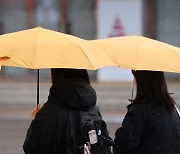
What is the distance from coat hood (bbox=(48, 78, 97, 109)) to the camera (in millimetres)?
3459

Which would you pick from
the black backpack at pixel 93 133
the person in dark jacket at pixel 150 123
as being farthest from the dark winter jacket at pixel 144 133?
the black backpack at pixel 93 133

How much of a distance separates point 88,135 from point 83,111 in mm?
176

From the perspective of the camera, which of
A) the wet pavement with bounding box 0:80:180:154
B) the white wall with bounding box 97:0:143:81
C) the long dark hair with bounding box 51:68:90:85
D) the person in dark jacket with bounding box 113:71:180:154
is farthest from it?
the white wall with bounding box 97:0:143:81

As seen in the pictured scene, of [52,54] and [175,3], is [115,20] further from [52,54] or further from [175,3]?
[52,54]

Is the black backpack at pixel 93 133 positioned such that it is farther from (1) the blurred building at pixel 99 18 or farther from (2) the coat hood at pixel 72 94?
→ (1) the blurred building at pixel 99 18

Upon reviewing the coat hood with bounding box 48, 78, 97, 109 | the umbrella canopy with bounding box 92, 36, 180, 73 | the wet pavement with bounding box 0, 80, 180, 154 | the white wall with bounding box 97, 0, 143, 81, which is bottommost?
the wet pavement with bounding box 0, 80, 180, 154

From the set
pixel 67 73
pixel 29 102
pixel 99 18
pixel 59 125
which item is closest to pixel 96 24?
pixel 99 18

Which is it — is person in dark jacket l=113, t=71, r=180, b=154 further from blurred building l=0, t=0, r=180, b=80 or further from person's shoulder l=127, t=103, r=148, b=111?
blurred building l=0, t=0, r=180, b=80

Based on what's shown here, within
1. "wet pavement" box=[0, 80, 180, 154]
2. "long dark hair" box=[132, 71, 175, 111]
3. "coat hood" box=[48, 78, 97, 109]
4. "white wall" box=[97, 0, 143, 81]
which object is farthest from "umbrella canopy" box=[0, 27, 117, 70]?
"white wall" box=[97, 0, 143, 81]

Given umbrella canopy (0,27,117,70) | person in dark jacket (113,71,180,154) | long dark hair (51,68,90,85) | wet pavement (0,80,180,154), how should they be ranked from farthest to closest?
wet pavement (0,80,180,154) → person in dark jacket (113,71,180,154) → long dark hair (51,68,90,85) → umbrella canopy (0,27,117,70)

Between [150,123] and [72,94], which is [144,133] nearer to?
[150,123]

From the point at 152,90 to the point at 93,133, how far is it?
0.67 m

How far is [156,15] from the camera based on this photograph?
17.0 m

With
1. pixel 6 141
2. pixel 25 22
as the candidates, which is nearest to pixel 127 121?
pixel 6 141
